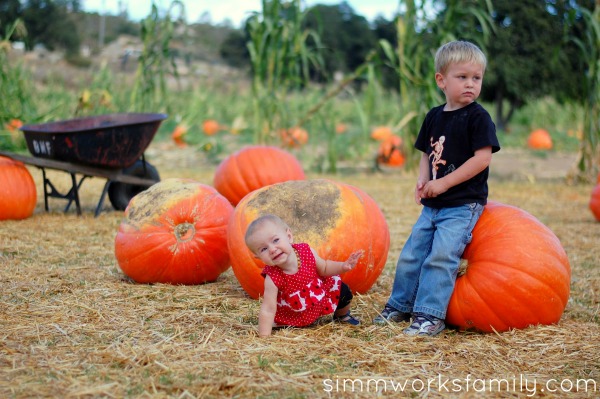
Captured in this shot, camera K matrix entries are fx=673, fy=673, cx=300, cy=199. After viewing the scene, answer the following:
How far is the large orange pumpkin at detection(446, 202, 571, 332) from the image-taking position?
313cm

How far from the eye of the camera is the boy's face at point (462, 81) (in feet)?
10.2

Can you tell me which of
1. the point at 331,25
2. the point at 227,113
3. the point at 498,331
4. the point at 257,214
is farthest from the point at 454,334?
the point at 331,25

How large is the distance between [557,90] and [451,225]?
17.3 metres

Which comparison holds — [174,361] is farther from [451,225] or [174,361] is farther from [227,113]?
[227,113]

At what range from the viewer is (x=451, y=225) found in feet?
10.6

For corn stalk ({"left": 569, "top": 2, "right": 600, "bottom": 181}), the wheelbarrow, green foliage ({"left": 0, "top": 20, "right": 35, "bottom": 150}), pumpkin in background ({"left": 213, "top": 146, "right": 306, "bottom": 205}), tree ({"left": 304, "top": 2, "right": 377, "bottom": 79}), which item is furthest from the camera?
tree ({"left": 304, "top": 2, "right": 377, "bottom": 79})

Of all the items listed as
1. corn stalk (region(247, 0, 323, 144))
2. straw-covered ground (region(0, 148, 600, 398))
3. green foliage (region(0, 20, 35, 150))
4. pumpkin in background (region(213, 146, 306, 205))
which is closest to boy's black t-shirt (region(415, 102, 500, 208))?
straw-covered ground (region(0, 148, 600, 398))

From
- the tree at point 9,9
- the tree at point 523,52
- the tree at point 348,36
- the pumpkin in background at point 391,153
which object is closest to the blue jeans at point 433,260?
the pumpkin in background at point 391,153

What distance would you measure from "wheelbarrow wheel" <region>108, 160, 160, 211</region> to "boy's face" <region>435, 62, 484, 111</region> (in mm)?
3965

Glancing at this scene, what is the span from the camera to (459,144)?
323 centimetres

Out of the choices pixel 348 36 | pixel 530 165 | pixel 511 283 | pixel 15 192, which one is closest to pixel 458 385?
pixel 511 283

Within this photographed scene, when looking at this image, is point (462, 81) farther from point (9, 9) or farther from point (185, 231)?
point (9, 9)

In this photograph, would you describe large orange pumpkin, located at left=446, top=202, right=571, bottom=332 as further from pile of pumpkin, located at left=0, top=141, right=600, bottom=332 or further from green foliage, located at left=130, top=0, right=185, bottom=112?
green foliage, located at left=130, top=0, right=185, bottom=112

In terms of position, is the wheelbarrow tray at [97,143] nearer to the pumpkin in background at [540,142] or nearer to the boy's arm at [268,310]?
the boy's arm at [268,310]
